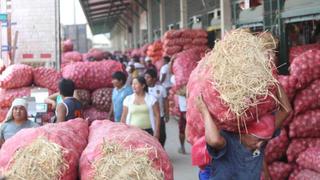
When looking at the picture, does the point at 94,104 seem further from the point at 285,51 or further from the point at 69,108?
the point at 285,51

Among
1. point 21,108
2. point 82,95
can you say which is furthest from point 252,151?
point 82,95

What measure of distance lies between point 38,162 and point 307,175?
11.9 ft

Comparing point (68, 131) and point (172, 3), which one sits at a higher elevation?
point (172, 3)

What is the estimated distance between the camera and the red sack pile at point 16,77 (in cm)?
740

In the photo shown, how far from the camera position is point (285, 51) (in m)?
8.39

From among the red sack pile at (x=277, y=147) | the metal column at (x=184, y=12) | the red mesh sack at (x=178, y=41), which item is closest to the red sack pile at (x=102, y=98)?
the red sack pile at (x=277, y=147)

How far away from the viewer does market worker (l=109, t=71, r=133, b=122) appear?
25.0 ft

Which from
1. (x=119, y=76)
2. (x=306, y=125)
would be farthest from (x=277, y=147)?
(x=119, y=76)

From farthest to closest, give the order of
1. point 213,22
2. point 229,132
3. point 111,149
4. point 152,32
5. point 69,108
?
point 152,32 → point 213,22 → point 69,108 → point 229,132 → point 111,149

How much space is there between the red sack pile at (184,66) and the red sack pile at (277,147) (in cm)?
558

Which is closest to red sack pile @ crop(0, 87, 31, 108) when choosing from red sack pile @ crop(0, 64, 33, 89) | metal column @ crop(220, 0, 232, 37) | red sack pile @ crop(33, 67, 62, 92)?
red sack pile @ crop(0, 64, 33, 89)

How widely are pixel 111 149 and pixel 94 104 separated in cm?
455

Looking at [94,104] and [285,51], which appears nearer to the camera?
[94,104]

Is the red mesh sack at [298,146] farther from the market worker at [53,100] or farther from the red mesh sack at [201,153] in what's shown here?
the market worker at [53,100]
